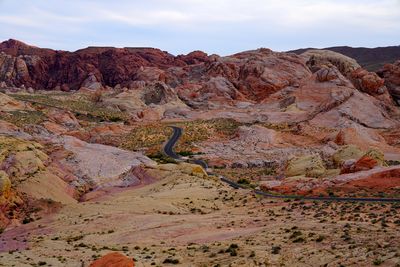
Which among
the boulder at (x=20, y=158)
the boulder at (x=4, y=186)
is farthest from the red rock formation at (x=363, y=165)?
the boulder at (x=4, y=186)

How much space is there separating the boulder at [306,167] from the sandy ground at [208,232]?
14.6m

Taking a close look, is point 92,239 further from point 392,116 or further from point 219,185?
point 392,116

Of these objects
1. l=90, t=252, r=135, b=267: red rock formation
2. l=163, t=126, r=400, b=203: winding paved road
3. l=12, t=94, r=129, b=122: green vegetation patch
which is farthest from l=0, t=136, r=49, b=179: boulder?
l=12, t=94, r=129, b=122: green vegetation patch

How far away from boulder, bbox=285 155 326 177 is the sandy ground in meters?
14.6

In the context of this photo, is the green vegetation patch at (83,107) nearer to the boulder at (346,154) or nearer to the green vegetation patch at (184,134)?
the green vegetation patch at (184,134)

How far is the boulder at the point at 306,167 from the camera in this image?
57.9 meters

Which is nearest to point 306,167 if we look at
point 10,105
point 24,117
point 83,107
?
point 24,117

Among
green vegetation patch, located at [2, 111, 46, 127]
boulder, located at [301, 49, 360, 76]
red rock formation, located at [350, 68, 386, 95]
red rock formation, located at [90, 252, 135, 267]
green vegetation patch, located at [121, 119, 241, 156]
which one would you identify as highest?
boulder, located at [301, 49, 360, 76]

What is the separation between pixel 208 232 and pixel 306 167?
31.3 metres

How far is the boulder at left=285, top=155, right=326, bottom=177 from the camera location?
57934 millimetres

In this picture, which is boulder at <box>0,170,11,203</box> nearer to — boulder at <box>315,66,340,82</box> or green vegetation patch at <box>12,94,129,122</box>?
green vegetation patch at <box>12,94,129,122</box>

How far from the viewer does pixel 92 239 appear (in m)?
33.5

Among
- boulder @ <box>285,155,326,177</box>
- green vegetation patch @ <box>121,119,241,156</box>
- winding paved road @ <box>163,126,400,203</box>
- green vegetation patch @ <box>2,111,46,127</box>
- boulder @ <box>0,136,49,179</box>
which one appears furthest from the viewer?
green vegetation patch @ <box>2,111,46,127</box>

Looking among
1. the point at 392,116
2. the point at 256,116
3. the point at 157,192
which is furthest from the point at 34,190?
the point at 392,116
